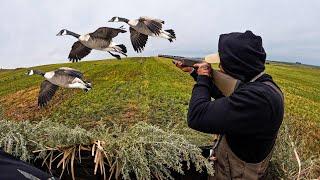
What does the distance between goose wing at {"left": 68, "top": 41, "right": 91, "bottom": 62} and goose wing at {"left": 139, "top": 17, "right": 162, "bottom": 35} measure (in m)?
1.00

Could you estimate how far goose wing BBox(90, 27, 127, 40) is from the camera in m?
7.16

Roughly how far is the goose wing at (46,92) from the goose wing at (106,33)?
1.39 m

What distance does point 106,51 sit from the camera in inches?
284

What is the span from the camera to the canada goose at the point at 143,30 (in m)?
7.14

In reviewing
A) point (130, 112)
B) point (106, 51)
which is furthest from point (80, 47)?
point (130, 112)

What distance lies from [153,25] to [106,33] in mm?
585

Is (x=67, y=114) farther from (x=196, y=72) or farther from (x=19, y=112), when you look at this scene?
(x=196, y=72)

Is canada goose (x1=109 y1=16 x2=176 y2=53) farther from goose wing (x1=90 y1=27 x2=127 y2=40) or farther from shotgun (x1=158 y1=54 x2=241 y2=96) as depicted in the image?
shotgun (x1=158 y1=54 x2=241 y2=96)

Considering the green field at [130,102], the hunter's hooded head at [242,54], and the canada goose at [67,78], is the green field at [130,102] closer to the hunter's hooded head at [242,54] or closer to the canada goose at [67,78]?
the canada goose at [67,78]

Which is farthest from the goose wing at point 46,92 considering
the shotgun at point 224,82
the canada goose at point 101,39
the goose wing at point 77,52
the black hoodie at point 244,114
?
the black hoodie at point 244,114

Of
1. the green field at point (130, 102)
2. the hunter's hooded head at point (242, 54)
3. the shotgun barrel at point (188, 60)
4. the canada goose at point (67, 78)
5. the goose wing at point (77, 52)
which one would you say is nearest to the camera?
the hunter's hooded head at point (242, 54)

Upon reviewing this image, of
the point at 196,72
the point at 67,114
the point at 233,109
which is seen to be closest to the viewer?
the point at 233,109

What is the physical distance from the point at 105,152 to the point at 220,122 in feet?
4.27

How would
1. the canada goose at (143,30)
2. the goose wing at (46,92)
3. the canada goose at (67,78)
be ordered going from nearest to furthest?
the canada goose at (143,30) → the canada goose at (67,78) → the goose wing at (46,92)
